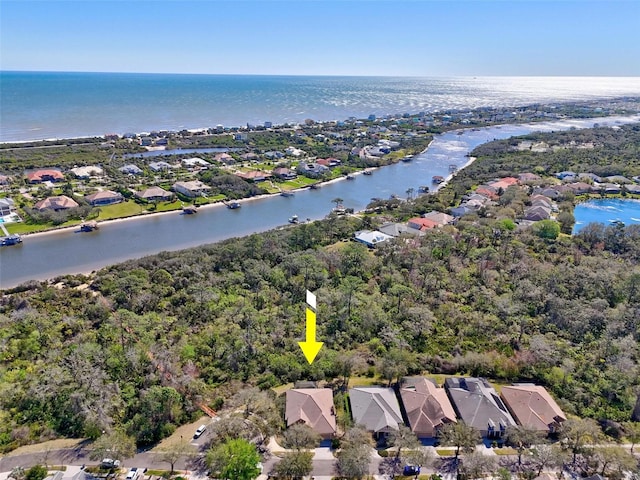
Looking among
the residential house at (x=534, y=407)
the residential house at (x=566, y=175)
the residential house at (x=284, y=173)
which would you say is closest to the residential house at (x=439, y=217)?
the residential house at (x=284, y=173)

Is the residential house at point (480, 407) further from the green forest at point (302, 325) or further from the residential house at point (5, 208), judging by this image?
the residential house at point (5, 208)

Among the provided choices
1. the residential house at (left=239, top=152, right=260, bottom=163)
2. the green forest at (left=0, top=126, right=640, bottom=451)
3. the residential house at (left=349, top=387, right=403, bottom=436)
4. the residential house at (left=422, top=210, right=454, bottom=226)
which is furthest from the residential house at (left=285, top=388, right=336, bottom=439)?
the residential house at (left=239, top=152, right=260, bottom=163)

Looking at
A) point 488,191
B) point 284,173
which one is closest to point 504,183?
point 488,191

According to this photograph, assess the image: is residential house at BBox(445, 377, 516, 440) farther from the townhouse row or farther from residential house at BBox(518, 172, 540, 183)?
residential house at BBox(518, 172, 540, 183)

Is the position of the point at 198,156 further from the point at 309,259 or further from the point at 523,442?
the point at 523,442

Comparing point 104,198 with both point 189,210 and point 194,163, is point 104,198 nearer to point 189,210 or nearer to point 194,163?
point 189,210
